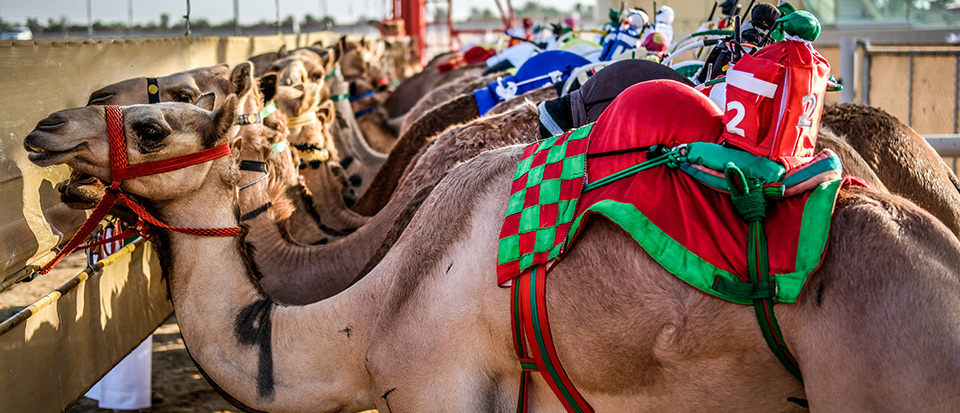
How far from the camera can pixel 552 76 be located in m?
5.62

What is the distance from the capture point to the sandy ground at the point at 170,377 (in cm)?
497

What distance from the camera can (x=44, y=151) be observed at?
256 centimetres

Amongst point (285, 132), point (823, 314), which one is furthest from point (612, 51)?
point (823, 314)

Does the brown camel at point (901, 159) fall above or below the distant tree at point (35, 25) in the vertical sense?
below

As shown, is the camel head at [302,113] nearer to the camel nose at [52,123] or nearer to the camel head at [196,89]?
the camel head at [196,89]

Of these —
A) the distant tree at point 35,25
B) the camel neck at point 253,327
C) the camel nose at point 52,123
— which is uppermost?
the distant tree at point 35,25

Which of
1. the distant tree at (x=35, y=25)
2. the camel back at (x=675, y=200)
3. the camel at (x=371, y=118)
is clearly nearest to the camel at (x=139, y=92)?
the camel back at (x=675, y=200)

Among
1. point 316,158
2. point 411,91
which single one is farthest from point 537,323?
point 411,91

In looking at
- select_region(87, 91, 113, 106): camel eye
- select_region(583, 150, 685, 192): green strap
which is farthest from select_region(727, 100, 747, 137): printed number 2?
select_region(87, 91, 113, 106): camel eye

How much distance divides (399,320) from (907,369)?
1.44 meters

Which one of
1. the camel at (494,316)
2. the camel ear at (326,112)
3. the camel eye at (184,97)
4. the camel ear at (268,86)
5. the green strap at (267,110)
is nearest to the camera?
the camel at (494,316)

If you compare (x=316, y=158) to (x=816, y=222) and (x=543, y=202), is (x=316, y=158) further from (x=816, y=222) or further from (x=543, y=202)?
(x=816, y=222)

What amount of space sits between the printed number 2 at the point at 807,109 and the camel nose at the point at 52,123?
2.23 meters

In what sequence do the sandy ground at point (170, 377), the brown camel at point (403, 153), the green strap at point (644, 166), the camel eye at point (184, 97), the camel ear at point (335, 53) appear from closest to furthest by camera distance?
the green strap at point (644, 166) → the camel eye at point (184, 97) → the sandy ground at point (170, 377) → the brown camel at point (403, 153) → the camel ear at point (335, 53)
